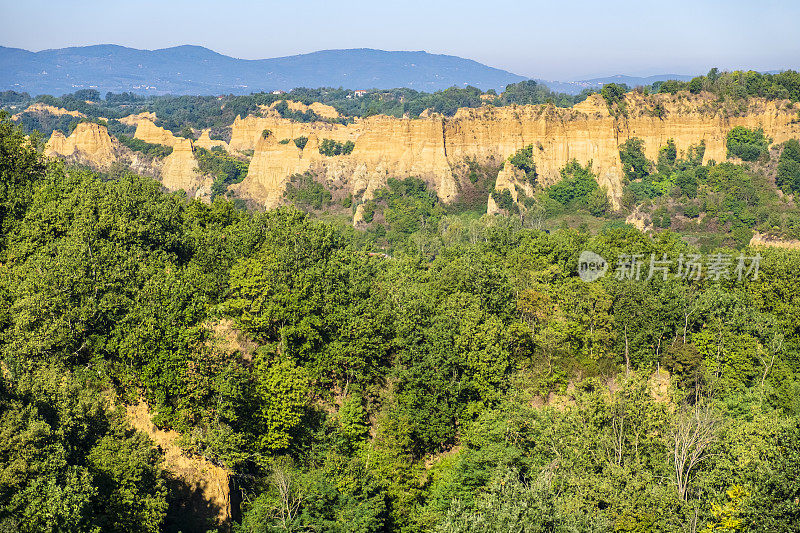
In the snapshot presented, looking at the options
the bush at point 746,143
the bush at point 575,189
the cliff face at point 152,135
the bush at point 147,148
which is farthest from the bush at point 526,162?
the cliff face at point 152,135

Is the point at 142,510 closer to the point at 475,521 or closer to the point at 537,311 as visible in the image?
the point at 475,521

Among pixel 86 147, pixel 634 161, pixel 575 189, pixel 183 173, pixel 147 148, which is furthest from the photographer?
pixel 147 148

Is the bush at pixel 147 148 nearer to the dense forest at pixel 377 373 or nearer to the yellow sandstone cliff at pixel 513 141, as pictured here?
the yellow sandstone cliff at pixel 513 141

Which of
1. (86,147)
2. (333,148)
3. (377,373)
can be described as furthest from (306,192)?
(377,373)

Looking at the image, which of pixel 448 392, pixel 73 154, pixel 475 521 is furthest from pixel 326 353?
pixel 73 154

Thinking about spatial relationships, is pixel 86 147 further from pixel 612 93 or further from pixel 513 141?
pixel 612 93

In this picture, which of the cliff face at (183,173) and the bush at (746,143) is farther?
the cliff face at (183,173)

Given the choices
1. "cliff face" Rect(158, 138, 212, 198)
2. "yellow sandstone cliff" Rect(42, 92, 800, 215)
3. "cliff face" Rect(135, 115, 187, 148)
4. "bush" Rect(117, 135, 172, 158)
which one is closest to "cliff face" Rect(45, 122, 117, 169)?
"bush" Rect(117, 135, 172, 158)
